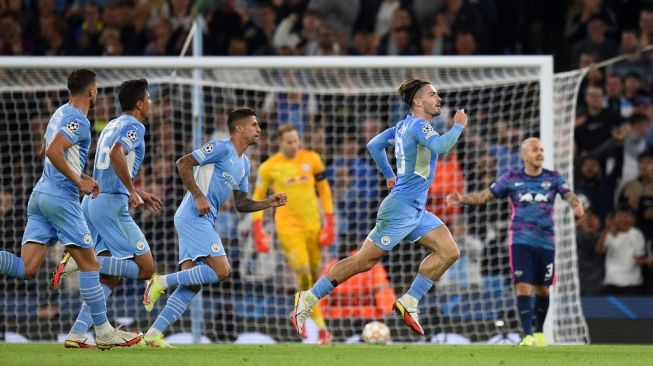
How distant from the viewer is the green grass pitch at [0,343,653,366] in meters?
8.69

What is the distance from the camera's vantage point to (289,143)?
13523 millimetres

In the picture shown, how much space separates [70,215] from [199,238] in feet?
4.06

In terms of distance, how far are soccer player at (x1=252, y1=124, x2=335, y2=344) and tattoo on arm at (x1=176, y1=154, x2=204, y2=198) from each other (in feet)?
11.5

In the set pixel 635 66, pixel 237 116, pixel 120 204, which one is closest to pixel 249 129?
pixel 237 116

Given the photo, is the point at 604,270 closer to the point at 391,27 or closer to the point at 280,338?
the point at 280,338

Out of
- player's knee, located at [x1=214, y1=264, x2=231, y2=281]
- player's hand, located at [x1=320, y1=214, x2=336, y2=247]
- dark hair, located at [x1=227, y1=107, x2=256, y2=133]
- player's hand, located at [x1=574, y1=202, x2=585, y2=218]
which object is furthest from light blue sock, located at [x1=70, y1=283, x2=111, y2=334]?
player's hand, located at [x1=320, y1=214, x2=336, y2=247]

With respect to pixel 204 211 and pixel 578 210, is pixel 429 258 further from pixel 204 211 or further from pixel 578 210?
pixel 204 211

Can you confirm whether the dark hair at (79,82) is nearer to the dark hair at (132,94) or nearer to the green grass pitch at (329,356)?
the dark hair at (132,94)

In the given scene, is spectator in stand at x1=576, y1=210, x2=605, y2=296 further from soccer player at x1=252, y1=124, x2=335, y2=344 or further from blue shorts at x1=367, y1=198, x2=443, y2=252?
blue shorts at x1=367, y1=198, x2=443, y2=252

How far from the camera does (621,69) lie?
1723 centimetres

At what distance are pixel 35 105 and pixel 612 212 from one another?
692 centimetres

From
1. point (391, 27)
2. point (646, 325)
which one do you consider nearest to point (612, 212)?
point (646, 325)

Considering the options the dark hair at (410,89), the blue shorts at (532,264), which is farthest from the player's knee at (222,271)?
the blue shorts at (532,264)

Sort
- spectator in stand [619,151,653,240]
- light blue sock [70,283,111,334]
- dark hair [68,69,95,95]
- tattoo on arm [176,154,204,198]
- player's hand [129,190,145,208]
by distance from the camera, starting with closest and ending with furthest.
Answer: dark hair [68,69,95,95] < player's hand [129,190,145,208] < light blue sock [70,283,111,334] < tattoo on arm [176,154,204,198] < spectator in stand [619,151,653,240]
